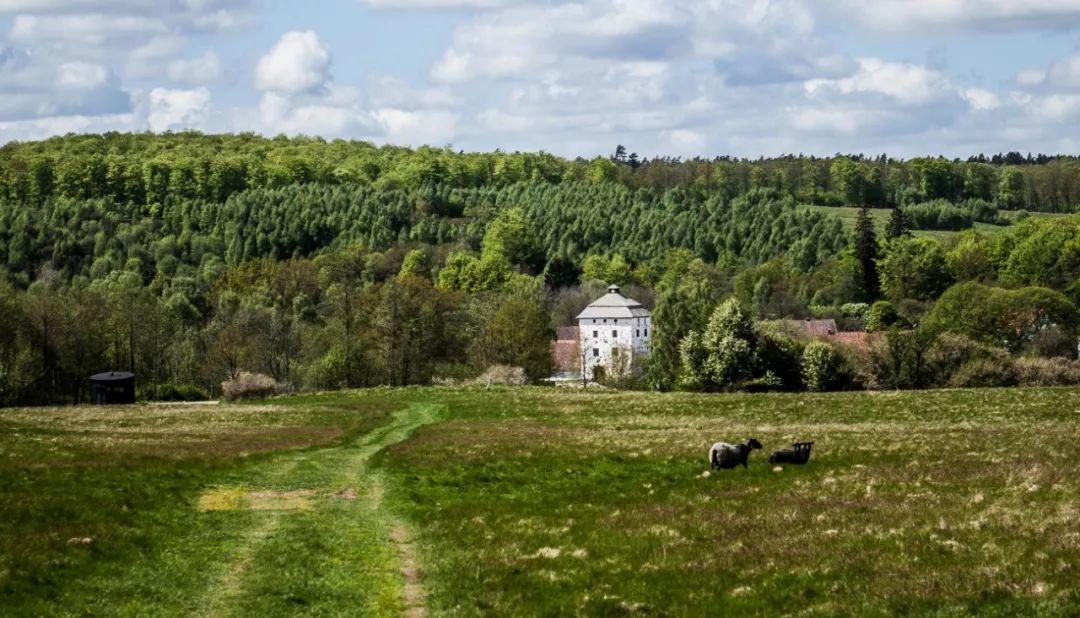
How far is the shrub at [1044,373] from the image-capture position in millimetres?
101812

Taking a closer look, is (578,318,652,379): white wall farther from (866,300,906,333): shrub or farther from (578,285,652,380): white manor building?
(866,300,906,333): shrub

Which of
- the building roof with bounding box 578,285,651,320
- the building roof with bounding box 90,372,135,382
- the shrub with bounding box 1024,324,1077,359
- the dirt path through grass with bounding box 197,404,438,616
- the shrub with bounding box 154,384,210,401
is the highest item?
the building roof with bounding box 578,285,651,320

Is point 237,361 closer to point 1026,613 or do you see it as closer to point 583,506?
point 583,506

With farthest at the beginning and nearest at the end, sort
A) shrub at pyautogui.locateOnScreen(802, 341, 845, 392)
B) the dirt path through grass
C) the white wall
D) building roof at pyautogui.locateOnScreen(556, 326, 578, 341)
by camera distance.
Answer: building roof at pyautogui.locateOnScreen(556, 326, 578, 341) < the white wall < shrub at pyautogui.locateOnScreen(802, 341, 845, 392) < the dirt path through grass

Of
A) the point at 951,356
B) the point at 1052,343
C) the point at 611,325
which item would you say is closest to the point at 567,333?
the point at 611,325

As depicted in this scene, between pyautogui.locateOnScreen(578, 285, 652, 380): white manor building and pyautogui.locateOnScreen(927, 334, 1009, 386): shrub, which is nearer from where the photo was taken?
pyautogui.locateOnScreen(927, 334, 1009, 386): shrub

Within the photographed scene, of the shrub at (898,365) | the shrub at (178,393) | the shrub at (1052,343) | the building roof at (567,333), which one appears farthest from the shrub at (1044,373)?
the building roof at (567,333)

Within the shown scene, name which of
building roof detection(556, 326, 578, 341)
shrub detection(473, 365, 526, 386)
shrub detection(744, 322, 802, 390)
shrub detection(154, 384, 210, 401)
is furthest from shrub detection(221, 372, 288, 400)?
building roof detection(556, 326, 578, 341)

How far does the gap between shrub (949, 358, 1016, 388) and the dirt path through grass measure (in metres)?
71.3

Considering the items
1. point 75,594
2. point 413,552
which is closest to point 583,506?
point 413,552

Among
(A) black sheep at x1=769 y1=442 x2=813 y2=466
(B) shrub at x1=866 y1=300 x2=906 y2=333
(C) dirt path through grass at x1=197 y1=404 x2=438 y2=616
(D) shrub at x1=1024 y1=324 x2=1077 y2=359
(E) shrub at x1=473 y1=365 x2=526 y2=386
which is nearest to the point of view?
(C) dirt path through grass at x1=197 y1=404 x2=438 y2=616

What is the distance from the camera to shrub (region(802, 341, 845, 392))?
10456cm

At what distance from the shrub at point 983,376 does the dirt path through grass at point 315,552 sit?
71328 millimetres

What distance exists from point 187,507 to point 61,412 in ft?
177
